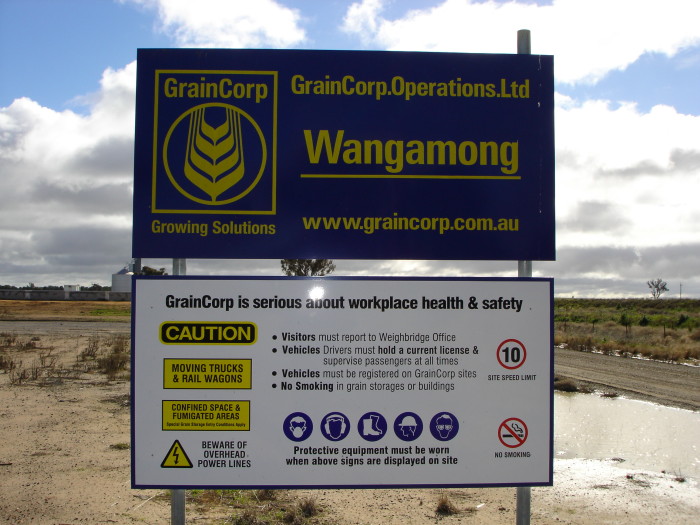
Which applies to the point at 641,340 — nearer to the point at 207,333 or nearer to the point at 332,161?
the point at 332,161

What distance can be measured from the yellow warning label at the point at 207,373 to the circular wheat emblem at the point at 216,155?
3.69 ft

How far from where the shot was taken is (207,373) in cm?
405

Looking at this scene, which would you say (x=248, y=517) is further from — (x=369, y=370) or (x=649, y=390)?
(x=649, y=390)

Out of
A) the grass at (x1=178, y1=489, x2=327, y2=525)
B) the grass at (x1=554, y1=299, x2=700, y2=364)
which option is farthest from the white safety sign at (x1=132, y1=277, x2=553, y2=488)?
the grass at (x1=554, y1=299, x2=700, y2=364)

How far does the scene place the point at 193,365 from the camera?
13.3ft

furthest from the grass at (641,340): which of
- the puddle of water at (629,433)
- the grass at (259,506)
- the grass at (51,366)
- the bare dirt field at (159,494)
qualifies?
the grass at (259,506)

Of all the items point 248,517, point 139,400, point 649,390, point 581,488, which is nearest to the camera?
point 139,400

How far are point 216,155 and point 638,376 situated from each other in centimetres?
1724

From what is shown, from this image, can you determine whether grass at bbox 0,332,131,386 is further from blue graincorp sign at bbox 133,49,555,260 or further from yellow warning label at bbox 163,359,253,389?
blue graincorp sign at bbox 133,49,555,260

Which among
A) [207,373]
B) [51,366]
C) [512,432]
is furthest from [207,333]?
[51,366]

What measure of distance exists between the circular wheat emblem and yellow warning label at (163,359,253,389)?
1125 millimetres

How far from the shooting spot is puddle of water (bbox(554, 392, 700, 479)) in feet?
29.9

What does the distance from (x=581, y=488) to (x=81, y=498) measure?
587 centimetres

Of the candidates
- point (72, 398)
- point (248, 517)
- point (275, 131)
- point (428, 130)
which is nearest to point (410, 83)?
point (428, 130)
